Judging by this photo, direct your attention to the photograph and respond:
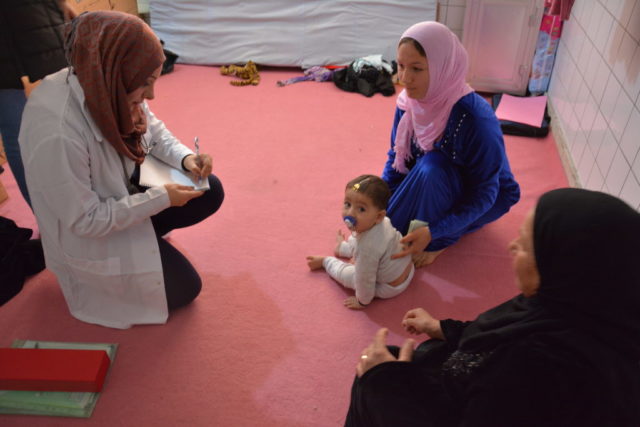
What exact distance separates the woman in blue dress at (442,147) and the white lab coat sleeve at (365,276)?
0.14 meters

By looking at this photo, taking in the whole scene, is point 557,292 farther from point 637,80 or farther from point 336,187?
point 336,187

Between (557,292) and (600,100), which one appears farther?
(600,100)

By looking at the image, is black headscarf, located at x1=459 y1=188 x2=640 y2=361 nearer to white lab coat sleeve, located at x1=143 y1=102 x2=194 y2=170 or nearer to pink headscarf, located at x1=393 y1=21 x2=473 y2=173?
pink headscarf, located at x1=393 y1=21 x2=473 y2=173

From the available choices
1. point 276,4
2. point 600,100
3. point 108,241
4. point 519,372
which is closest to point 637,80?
point 600,100

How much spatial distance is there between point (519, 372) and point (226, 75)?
11.2 ft

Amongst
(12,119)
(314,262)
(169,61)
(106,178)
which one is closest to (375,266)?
(314,262)

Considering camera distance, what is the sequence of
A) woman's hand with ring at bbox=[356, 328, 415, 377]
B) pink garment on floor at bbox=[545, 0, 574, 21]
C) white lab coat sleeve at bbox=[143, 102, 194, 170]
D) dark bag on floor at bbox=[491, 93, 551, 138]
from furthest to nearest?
dark bag on floor at bbox=[491, 93, 551, 138] < pink garment on floor at bbox=[545, 0, 574, 21] < white lab coat sleeve at bbox=[143, 102, 194, 170] < woman's hand with ring at bbox=[356, 328, 415, 377]

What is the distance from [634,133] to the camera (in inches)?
78.3

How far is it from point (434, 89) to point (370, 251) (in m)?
0.67

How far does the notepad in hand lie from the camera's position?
1.82 m

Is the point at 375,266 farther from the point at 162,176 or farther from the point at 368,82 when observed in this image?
the point at 368,82

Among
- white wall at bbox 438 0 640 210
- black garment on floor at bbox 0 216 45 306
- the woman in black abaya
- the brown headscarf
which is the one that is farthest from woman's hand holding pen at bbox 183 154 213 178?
white wall at bbox 438 0 640 210

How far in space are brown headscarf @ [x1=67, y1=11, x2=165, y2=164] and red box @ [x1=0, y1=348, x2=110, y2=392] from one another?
2.43ft

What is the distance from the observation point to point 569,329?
96cm
